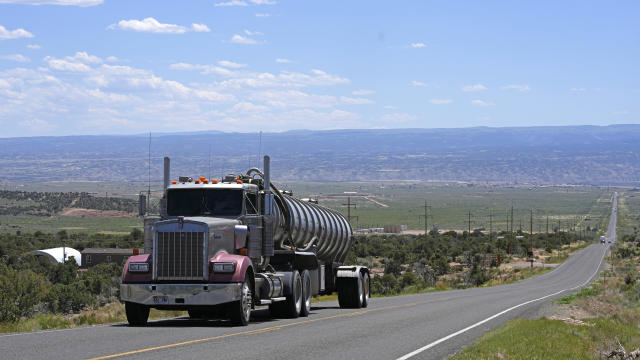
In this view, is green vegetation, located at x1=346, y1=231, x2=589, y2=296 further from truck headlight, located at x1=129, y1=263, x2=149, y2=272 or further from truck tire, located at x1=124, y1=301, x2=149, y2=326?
truck headlight, located at x1=129, y1=263, x2=149, y2=272

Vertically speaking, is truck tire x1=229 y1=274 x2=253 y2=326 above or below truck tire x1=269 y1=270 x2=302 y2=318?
above

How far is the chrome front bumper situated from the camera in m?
19.7

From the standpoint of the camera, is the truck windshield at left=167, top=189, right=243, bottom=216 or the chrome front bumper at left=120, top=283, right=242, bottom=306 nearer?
the chrome front bumper at left=120, top=283, right=242, bottom=306

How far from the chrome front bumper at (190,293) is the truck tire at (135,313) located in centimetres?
66

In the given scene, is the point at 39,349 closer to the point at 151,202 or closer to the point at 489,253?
the point at 151,202

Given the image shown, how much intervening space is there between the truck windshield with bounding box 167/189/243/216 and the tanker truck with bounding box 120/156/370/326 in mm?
24

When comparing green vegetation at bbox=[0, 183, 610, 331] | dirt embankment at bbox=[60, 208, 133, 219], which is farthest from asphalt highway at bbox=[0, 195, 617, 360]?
dirt embankment at bbox=[60, 208, 133, 219]

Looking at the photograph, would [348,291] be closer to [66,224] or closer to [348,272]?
[348,272]

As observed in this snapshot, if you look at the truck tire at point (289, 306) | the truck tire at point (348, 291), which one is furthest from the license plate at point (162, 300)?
the truck tire at point (348, 291)

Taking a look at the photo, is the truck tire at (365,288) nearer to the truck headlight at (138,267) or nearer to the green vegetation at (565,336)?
the green vegetation at (565,336)

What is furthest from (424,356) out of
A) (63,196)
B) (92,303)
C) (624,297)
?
(63,196)

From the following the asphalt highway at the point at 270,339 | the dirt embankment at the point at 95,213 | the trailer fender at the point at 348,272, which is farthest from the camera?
the dirt embankment at the point at 95,213

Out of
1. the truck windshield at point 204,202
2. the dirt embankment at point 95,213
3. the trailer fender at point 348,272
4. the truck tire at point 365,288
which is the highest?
the truck windshield at point 204,202

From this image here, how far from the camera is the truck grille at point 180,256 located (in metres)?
20.0
